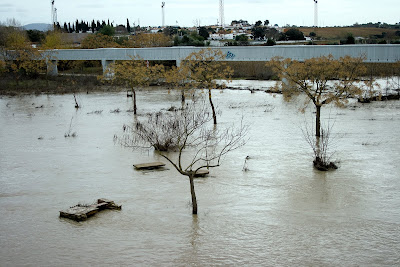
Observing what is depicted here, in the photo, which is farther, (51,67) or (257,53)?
(51,67)

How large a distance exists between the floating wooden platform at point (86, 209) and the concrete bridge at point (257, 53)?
23158mm

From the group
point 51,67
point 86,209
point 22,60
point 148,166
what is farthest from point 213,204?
point 51,67

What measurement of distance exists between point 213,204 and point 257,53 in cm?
4122

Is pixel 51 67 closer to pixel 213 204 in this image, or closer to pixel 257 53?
pixel 257 53

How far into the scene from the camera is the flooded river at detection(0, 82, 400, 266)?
1404 cm

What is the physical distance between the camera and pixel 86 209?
16.8 m

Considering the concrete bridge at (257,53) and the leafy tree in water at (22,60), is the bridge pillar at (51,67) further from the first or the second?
the leafy tree in water at (22,60)

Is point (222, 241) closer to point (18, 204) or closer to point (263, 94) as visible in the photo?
point (18, 204)

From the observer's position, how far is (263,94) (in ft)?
173

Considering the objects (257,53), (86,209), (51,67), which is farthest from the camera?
(51,67)

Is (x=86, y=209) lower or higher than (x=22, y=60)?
lower

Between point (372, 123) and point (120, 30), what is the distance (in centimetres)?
17391

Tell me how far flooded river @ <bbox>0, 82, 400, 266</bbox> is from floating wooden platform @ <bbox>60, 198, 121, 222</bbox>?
262 mm

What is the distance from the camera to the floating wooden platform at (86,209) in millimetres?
16438
